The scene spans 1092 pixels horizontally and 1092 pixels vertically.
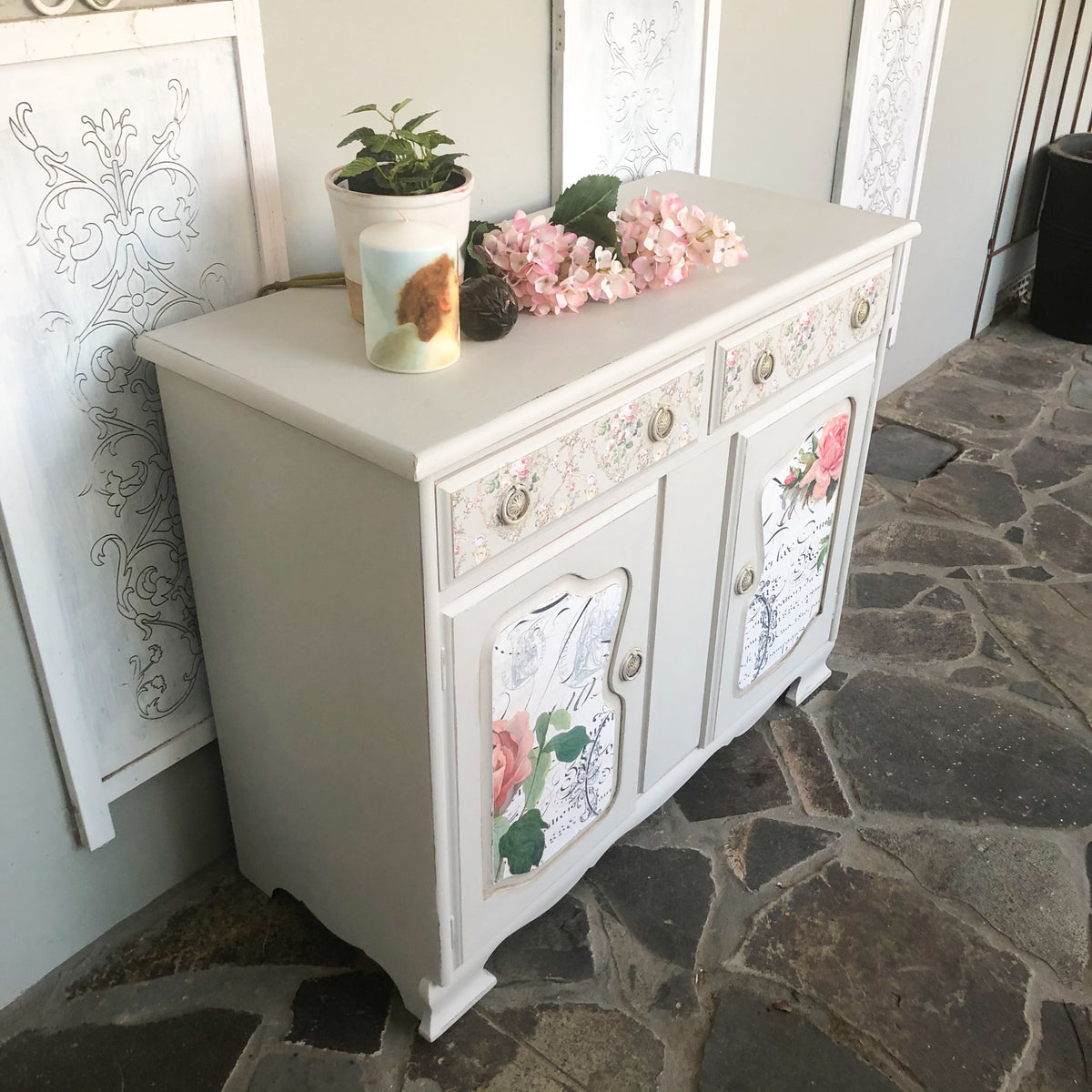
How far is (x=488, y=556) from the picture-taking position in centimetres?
128

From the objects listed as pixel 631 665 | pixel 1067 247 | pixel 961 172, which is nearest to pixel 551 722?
pixel 631 665

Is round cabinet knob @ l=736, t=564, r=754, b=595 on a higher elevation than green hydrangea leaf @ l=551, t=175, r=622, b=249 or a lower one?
lower

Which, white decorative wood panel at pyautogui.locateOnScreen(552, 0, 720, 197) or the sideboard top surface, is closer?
the sideboard top surface

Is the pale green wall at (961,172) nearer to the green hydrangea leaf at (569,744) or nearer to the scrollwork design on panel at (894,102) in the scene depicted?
the scrollwork design on panel at (894,102)

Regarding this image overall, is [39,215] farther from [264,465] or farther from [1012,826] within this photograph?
[1012,826]

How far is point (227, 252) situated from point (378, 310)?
1.16 ft

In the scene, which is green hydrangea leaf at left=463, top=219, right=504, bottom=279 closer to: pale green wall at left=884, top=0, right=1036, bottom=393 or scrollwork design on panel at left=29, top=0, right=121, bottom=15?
scrollwork design on panel at left=29, top=0, right=121, bottom=15

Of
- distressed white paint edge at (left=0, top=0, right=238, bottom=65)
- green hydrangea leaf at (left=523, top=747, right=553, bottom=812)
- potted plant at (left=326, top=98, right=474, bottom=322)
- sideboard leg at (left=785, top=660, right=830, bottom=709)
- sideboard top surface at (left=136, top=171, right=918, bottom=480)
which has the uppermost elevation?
distressed white paint edge at (left=0, top=0, right=238, bottom=65)

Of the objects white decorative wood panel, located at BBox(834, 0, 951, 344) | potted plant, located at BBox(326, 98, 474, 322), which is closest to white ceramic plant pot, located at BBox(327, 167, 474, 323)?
potted plant, located at BBox(326, 98, 474, 322)

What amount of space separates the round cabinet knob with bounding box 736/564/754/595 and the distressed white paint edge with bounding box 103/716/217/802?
85cm

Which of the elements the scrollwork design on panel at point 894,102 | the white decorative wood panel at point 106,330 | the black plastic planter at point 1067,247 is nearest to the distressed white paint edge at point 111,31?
the white decorative wood panel at point 106,330

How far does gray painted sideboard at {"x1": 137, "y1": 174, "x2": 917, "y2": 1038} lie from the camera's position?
126 cm

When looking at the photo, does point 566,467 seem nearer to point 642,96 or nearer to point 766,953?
point 766,953

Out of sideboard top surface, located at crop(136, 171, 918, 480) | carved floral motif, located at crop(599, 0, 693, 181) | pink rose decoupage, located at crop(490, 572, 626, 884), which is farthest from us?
carved floral motif, located at crop(599, 0, 693, 181)
